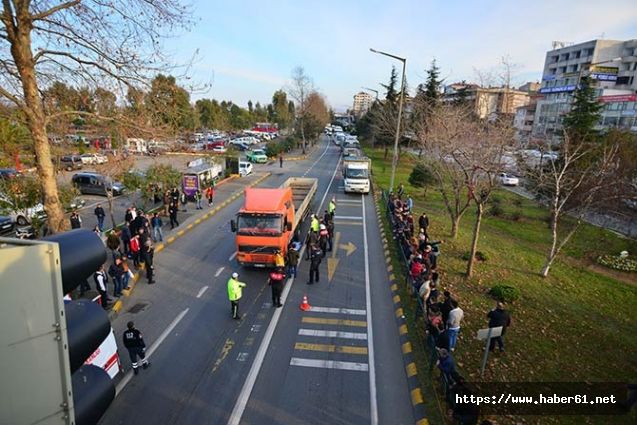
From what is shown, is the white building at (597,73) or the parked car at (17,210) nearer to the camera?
the parked car at (17,210)

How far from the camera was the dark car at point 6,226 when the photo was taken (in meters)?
18.0

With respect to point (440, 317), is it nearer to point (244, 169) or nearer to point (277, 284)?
point (277, 284)

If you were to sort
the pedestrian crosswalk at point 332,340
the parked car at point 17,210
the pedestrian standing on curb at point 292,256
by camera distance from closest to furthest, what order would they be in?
the pedestrian crosswalk at point 332,340 → the pedestrian standing on curb at point 292,256 → the parked car at point 17,210

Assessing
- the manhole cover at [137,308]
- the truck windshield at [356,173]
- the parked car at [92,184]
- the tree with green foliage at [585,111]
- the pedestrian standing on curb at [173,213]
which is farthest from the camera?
the tree with green foliage at [585,111]

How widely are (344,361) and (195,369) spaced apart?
364 centimetres

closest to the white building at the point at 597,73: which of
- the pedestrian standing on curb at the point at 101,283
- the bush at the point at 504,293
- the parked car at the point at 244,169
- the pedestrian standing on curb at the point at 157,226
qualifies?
the parked car at the point at 244,169

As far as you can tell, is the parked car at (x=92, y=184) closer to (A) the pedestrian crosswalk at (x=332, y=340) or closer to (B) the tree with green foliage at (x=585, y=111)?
(A) the pedestrian crosswalk at (x=332, y=340)

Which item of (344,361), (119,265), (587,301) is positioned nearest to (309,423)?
(344,361)

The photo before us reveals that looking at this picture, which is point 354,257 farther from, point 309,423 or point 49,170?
point 49,170

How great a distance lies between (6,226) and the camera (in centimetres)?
1822

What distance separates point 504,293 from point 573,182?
9.19 metres

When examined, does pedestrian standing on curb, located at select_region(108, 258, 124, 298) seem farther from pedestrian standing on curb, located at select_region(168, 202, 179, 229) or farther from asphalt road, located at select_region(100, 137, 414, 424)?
pedestrian standing on curb, located at select_region(168, 202, 179, 229)

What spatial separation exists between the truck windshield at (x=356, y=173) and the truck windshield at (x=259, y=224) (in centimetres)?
1675

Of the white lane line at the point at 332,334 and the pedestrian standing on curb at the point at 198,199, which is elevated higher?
the pedestrian standing on curb at the point at 198,199
